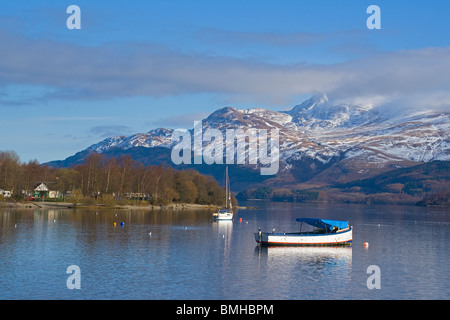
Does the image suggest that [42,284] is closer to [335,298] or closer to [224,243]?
[335,298]

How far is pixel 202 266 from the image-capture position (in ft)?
202

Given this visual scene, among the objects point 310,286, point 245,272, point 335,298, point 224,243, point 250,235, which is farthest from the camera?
point 250,235

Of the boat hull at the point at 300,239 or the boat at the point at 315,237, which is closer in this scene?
the boat hull at the point at 300,239

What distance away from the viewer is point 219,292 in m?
47.7

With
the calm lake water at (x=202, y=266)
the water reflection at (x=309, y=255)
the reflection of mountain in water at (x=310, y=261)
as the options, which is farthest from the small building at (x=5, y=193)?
the reflection of mountain in water at (x=310, y=261)

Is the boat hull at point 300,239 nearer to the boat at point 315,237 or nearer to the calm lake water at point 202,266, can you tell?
the boat at point 315,237

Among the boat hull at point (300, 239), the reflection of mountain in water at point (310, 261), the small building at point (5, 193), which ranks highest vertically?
the small building at point (5, 193)

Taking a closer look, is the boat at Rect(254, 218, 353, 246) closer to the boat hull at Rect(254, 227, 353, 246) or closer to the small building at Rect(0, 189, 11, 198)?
the boat hull at Rect(254, 227, 353, 246)

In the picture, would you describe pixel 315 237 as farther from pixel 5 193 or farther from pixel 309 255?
pixel 5 193

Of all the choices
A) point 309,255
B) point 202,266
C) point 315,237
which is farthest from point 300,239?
point 202,266

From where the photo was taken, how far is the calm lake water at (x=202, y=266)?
47875 mm

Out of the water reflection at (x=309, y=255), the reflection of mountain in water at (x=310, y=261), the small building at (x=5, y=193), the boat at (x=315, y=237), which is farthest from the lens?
the small building at (x=5, y=193)
